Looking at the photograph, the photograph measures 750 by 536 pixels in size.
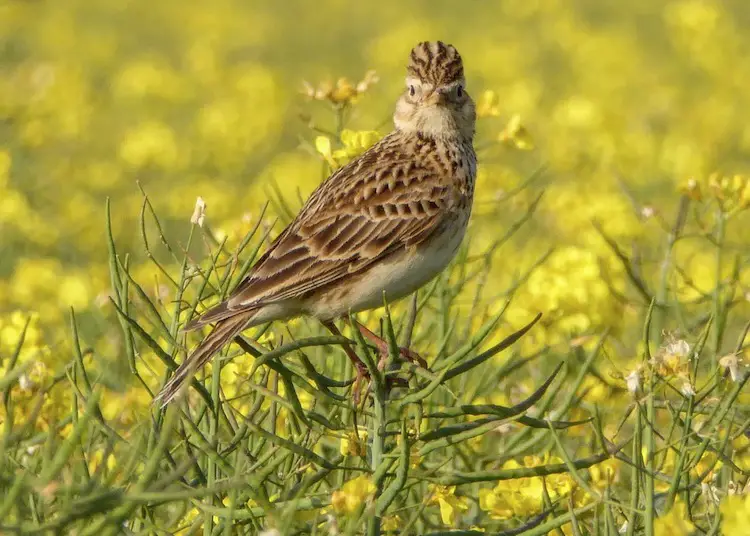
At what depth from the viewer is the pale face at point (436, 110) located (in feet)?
18.4

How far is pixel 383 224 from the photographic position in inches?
205

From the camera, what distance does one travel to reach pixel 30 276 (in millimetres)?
7836

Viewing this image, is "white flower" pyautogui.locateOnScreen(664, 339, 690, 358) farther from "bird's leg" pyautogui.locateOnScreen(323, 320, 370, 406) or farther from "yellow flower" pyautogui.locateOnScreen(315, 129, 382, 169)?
"yellow flower" pyautogui.locateOnScreen(315, 129, 382, 169)

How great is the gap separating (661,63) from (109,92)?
30.3 feet

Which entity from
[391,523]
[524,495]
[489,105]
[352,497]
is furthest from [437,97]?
[352,497]

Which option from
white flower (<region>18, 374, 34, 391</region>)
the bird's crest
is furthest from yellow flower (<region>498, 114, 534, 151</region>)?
white flower (<region>18, 374, 34, 391</region>)

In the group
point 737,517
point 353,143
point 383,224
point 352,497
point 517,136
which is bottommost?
point 737,517

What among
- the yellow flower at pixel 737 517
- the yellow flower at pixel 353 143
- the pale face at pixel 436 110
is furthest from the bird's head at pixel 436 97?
the yellow flower at pixel 737 517

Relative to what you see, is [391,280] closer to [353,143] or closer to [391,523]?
[353,143]

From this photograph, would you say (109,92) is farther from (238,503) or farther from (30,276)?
(238,503)

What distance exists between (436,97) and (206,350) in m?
1.80

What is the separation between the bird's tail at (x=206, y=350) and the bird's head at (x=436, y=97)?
4.93 feet

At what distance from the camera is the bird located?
483cm

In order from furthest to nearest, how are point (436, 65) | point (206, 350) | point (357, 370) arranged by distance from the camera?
point (436, 65), point (357, 370), point (206, 350)
